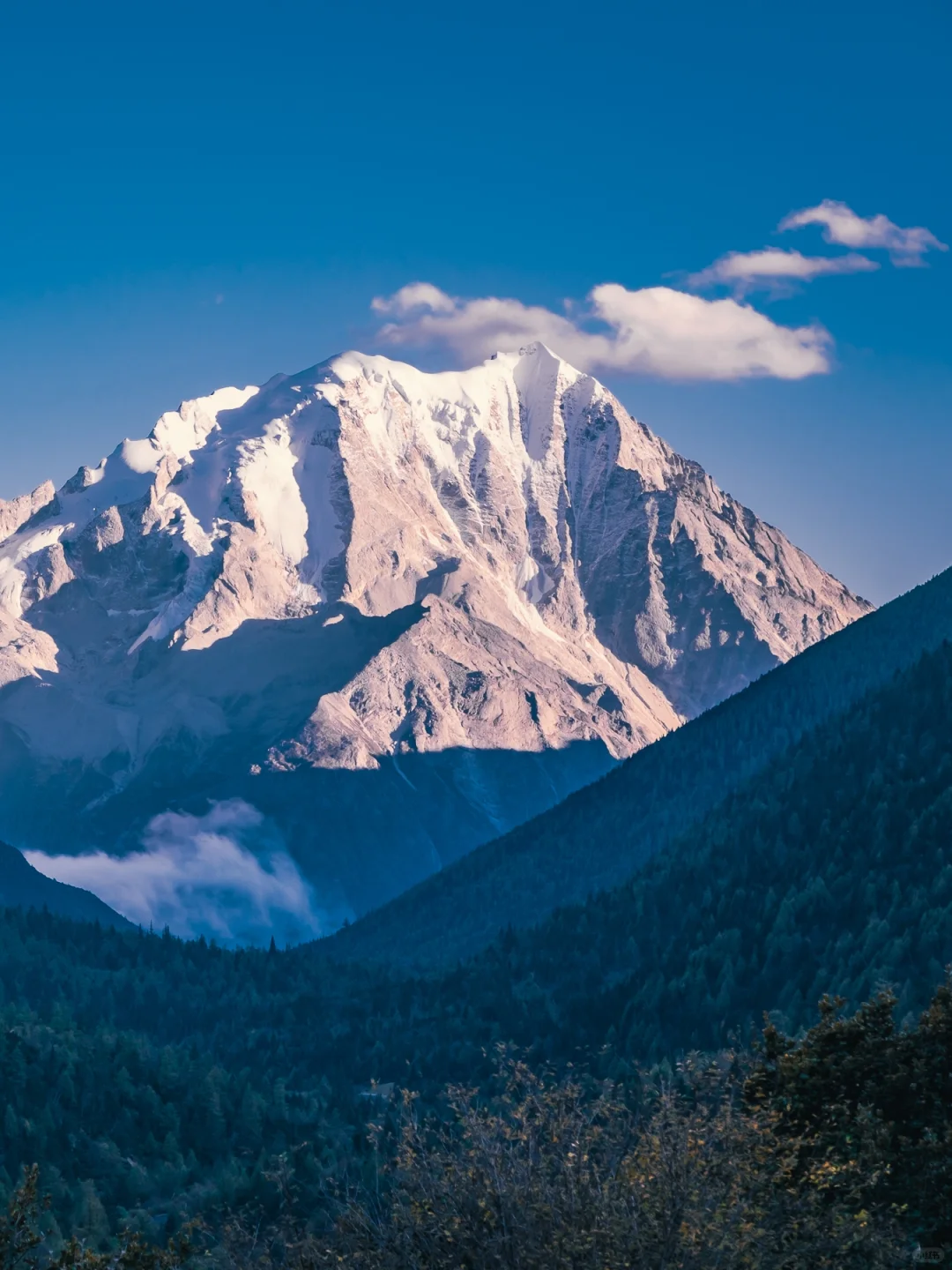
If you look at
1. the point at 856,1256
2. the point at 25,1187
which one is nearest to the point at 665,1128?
the point at 856,1256

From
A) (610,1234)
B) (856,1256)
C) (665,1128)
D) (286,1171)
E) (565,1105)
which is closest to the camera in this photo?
(610,1234)

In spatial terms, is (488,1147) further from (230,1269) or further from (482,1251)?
(230,1269)

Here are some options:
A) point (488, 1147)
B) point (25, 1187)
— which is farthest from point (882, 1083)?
point (25, 1187)

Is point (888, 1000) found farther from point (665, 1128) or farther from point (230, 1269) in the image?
point (230, 1269)

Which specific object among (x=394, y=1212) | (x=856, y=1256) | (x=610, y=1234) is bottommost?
(x=856, y=1256)

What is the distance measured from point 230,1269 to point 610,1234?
72.1ft

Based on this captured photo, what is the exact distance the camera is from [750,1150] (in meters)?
76.1

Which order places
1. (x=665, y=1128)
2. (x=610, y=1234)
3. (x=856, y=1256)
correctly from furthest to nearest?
(x=665, y=1128) < (x=856, y=1256) < (x=610, y=1234)

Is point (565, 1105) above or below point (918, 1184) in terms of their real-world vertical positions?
above

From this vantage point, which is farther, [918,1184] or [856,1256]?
[918,1184]

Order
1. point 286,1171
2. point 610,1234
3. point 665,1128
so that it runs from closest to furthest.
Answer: point 610,1234 → point 665,1128 → point 286,1171

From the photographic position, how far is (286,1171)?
90.9m

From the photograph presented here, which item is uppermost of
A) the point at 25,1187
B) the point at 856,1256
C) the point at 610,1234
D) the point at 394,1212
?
the point at 25,1187

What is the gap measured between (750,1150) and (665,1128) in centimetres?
364
